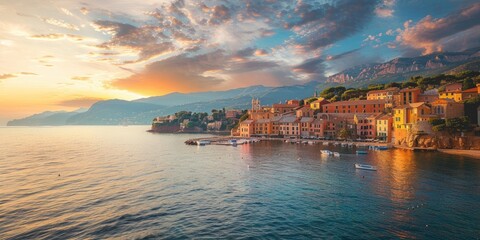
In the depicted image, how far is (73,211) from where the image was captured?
31797 millimetres

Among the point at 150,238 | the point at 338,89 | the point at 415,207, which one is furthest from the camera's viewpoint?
the point at 338,89

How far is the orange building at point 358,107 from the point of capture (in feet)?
402

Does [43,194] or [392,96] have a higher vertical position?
[392,96]

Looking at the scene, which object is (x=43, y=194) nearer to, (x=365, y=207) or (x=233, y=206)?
(x=233, y=206)

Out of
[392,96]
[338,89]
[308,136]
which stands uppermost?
[338,89]

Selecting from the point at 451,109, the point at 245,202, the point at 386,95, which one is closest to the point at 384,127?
the point at 451,109

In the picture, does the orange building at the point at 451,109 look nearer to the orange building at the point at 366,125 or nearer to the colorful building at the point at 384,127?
the colorful building at the point at 384,127

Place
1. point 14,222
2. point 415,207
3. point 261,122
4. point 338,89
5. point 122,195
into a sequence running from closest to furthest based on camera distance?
point 14,222 → point 415,207 → point 122,195 → point 261,122 → point 338,89

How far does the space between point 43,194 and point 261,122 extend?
4480 inches

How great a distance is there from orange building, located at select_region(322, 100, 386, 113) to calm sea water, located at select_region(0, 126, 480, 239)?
67.3 meters

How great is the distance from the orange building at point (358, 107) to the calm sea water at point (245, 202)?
221 feet

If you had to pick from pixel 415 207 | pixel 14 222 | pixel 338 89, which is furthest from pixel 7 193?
pixel 338 89

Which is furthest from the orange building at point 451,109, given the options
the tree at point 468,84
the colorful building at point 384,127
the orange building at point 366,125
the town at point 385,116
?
the tree at point 468,84

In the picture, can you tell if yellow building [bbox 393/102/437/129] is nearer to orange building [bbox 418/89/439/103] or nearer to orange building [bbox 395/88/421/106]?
orange building [bbox 395/88/421/106]
